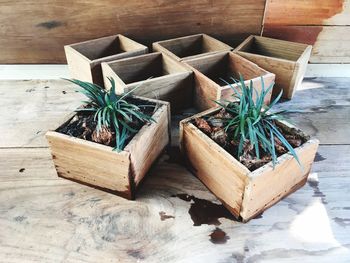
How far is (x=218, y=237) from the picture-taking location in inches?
30.0

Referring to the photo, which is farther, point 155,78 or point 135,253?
point 155,78

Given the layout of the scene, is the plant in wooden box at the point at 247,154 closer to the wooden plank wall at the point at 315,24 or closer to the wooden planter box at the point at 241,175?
the wooden planter box at the point at 241,175

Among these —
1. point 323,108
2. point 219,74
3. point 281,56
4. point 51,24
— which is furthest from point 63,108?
point 323,108

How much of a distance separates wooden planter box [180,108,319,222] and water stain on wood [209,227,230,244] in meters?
0.06

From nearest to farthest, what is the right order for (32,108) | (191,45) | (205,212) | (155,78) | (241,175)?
(241,175) < (205,212) < (155,78) < (32,108) < (191,45)

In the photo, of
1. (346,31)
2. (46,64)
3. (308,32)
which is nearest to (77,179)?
(46,64)

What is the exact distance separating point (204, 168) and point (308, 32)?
2.54 feet

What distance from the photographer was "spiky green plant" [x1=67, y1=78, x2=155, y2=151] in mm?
817

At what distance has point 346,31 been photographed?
1276mm

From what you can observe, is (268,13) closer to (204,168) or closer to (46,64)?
(204,168)

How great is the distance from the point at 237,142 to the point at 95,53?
709mm

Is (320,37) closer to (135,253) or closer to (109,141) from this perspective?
(109,141)

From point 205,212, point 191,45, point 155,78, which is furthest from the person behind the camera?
point 191,45

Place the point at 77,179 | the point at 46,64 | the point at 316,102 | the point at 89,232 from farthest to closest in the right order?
the point at 46,64 → the point at 316,102 → the point at 77,179 → the point at 89,232
